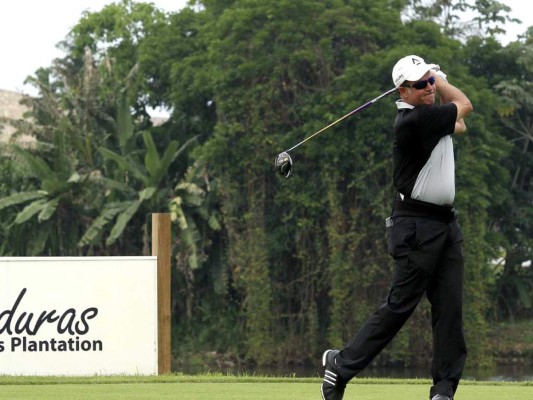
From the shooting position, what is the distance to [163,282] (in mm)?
13234

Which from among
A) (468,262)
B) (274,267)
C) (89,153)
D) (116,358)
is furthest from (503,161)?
(116,358)

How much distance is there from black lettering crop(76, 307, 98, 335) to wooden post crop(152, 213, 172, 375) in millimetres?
740

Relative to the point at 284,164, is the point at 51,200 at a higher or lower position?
higher

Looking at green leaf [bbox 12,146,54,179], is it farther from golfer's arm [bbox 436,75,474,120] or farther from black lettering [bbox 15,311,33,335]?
golfer's arm [bbox 436,75,474,120]

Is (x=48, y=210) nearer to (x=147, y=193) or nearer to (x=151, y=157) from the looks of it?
(x=147, y=193)

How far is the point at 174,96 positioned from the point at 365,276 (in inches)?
337

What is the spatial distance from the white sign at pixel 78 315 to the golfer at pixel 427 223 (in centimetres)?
687

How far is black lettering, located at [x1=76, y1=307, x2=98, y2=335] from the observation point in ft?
44.2

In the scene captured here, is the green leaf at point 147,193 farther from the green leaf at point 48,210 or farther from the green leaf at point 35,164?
the green leaf at point 35,164

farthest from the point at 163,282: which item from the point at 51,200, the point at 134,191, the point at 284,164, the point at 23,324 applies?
the point at 134,191

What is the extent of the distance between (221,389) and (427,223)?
2.61m

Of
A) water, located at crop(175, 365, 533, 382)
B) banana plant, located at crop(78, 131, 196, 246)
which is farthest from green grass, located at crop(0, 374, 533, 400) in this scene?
banana plant, located at crop(78, 131, 196, 246)

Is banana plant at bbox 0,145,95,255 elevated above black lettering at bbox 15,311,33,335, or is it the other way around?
banana plant at bbox 0,145,95,255

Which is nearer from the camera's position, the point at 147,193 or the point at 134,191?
the point at 147,193
